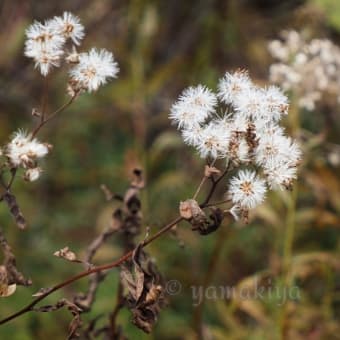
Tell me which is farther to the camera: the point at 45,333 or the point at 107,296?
the point at 45,333

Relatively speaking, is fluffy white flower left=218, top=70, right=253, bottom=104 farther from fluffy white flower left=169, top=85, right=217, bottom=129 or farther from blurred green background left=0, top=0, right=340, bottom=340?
blurred green background left=0, top=0, right=340, bottom=340

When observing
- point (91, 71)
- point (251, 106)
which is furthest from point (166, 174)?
point (251, 106)

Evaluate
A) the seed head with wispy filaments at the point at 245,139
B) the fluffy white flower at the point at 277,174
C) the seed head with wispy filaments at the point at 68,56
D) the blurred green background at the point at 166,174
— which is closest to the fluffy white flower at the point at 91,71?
the seed head with wispy filaments at the point at 68,56

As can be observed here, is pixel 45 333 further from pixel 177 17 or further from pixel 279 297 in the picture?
pixel 177 17

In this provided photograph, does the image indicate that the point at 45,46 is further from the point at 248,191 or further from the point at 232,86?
the point at 248,191

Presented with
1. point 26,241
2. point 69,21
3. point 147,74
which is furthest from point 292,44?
point 26,241

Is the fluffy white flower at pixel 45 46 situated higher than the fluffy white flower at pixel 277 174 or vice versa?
the fluffy white flower at pixel 45 46

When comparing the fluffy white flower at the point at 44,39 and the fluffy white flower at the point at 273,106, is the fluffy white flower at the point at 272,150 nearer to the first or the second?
the fluffy white flower at the point at 273,106
